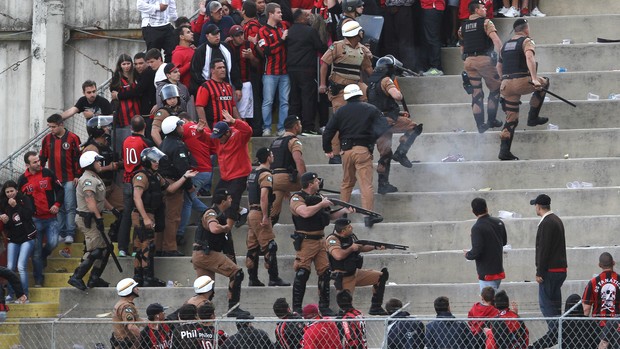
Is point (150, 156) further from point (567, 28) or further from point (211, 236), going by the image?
point (567, 28)

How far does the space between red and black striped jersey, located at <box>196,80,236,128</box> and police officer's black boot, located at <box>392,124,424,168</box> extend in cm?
232

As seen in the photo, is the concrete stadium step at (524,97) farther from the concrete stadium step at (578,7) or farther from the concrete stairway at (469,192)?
the concrete stadium step at (578,7)

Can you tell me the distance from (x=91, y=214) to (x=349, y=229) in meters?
3.81

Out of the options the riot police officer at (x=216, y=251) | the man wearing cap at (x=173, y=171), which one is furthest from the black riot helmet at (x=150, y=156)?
the riot police officer at (x=216, y=251)

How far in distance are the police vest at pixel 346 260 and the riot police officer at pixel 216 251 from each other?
1252 mm

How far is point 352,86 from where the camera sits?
63.1 feet

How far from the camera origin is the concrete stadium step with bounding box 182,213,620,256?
18.9 meters

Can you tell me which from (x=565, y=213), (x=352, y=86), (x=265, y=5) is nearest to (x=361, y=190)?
(x=352, y=86)

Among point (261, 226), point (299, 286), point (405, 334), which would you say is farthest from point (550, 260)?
point (261, 226)

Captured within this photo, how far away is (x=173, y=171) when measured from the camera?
1939cm

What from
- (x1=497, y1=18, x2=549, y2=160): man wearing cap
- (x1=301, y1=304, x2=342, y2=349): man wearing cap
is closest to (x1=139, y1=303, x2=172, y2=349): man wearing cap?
(x1=301, y1=304, x2=342, y2=349): man wearing cap

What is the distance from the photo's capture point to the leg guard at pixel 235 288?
17.9 meters

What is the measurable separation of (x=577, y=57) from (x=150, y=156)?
7186 millimetres

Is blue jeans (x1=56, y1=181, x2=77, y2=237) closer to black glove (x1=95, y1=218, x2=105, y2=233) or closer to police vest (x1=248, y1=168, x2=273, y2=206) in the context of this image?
black glove (x1=95, y1=218, x2=105, y2=233)
